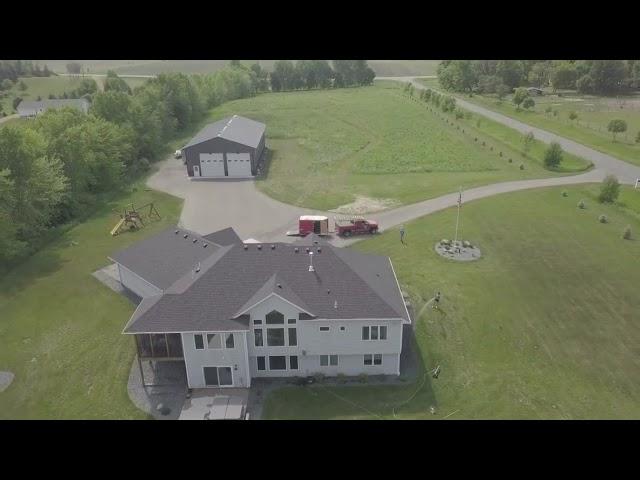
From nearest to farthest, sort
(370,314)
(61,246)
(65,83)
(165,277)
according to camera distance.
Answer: (370,314)
(165,277)
(61,246)
(65,83)

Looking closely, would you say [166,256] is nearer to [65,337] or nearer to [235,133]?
[65,337]

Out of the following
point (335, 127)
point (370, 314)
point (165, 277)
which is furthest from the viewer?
point (335, 127)

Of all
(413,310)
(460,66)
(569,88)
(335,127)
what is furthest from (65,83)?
(413,310)

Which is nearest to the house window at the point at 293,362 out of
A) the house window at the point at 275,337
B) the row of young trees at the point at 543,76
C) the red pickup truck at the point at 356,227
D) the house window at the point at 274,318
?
the house window at the point at 275,337

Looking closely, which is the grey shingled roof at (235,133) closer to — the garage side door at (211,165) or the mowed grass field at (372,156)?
the garage side door at (211,165)

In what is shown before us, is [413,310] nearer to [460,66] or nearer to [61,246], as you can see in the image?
[61,246]

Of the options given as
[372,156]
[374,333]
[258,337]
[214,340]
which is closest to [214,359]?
[214,340]

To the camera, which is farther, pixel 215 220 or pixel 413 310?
pixel 215 220
